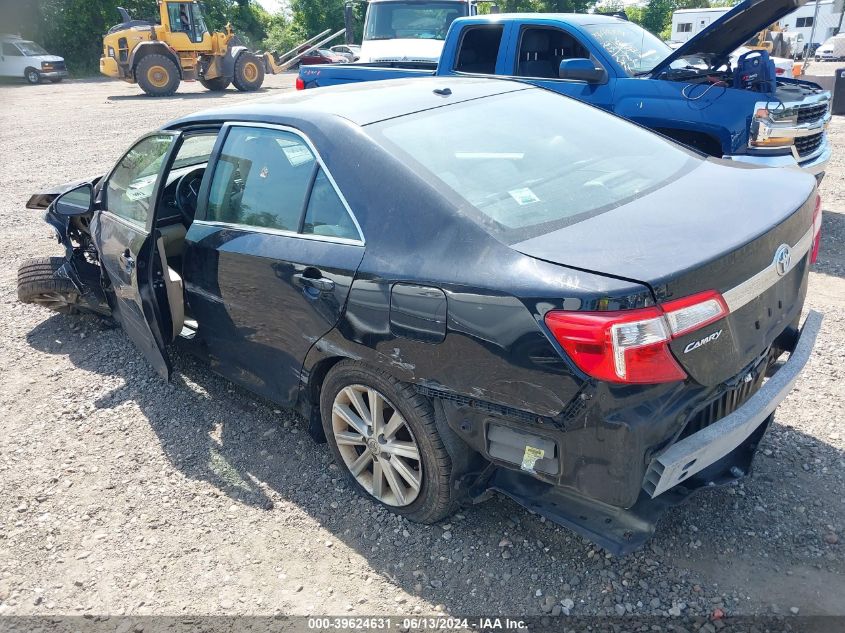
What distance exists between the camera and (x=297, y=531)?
2904mm

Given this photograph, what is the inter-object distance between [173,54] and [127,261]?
21743 mm

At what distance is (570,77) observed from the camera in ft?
20.7

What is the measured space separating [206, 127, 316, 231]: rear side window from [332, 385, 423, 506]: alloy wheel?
2.60 ft

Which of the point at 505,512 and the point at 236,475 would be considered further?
the point at 236,475

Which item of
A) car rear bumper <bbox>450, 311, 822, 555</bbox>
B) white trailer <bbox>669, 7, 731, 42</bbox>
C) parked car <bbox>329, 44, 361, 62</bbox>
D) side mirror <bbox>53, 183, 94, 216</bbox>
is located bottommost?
car rear bumper <bbox>450, 311, 822, 555</bbox>

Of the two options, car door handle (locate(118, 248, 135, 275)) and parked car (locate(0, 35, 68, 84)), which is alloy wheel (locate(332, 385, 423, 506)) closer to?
car door handle (locate(118, 248, 135, 275))

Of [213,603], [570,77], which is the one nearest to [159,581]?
[213,603]

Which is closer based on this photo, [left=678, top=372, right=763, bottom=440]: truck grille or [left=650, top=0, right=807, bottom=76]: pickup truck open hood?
[left=678, top=372, right=763, bottom=440]: truck grille

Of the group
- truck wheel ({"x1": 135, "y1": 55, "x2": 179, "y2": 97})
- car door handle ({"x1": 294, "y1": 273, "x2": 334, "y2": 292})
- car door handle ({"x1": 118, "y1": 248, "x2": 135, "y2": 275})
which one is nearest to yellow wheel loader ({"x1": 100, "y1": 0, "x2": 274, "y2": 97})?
truck wheel ({"x1": 135, "y1": 55, "x2": 179, "y2": 97})

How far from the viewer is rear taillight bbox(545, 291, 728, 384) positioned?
1.98m

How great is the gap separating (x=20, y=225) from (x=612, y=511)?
794 centimetres

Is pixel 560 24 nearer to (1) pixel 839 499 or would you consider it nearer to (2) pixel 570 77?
(2) pixel 570 77

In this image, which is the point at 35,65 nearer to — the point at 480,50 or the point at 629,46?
the point at 480,50

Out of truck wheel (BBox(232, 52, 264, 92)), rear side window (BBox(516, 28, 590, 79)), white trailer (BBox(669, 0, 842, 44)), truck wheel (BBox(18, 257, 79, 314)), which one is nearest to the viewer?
truck wheel (BBox(18, 257, 79, 314))
